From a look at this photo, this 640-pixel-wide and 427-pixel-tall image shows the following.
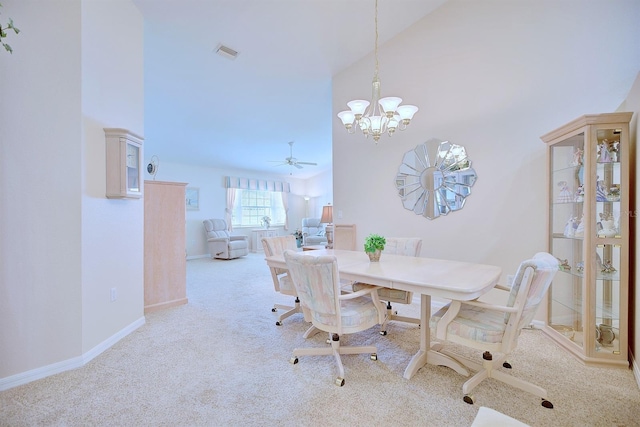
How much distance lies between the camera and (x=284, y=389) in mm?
1871

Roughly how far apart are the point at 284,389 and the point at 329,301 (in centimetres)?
62

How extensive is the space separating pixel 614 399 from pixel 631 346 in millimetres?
663

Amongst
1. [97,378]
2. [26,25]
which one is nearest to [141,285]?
[97,378]

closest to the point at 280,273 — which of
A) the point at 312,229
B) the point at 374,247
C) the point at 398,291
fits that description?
the point at 374,247

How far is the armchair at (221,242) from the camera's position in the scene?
7.14 m

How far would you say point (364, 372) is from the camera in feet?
6.81

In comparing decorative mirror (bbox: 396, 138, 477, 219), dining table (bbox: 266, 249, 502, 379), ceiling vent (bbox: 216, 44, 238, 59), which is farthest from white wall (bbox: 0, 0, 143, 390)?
decorative mirror (bbox: 396, 138, 477, 219)

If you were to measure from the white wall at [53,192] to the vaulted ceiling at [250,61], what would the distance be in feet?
2.93

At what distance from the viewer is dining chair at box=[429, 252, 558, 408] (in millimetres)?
1618

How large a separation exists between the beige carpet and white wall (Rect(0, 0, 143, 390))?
28cm

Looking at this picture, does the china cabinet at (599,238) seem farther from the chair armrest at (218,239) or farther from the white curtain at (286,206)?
the white curtain at (286,206)

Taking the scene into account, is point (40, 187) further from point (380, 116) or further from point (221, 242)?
point (221, 242)

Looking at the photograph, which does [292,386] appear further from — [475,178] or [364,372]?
[475,178]

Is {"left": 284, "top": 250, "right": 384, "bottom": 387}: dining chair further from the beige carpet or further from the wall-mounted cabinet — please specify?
the wall-mounted cabinet
